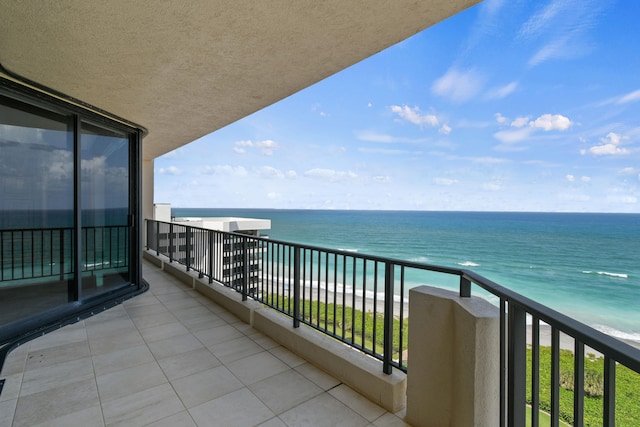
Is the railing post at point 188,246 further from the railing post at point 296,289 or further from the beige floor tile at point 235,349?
the railing post at point 296,289

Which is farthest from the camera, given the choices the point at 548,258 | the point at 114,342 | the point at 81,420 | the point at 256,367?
the point at 548,258

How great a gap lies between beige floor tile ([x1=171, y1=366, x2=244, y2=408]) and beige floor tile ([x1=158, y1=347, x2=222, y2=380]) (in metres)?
0.07

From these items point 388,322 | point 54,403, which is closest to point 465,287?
point 388,322

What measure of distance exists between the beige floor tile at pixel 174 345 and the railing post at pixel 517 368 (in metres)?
2.48

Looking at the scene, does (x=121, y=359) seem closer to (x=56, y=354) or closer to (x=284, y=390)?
(x=56, y=354)

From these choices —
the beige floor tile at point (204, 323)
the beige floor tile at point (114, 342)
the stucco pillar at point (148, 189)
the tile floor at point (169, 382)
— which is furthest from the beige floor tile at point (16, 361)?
the stucco pillar at point (148, 189)

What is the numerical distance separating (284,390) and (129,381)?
3.81ft

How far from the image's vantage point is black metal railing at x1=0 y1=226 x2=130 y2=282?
334 centimetres

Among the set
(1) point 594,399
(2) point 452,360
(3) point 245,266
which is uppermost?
(3) point 245,266

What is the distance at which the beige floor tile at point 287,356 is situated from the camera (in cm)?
236

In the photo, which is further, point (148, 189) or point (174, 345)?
point (148, 189)

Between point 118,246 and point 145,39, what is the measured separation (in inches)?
123

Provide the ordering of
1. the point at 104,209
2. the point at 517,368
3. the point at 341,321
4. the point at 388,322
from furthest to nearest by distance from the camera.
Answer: the point at 341,321, the point at 104,209, the point at 388,322, the point at 517,368

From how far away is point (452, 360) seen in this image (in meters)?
1.44
